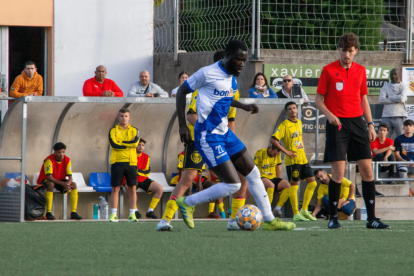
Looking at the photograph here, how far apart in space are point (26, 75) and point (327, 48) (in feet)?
22.3

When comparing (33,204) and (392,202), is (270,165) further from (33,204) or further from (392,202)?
(33,204)

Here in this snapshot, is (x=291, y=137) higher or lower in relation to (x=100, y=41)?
lower

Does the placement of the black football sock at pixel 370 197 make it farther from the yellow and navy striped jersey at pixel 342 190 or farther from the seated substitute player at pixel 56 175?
the seated substitute player at pixel 56 175

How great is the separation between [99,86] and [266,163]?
3311 mm

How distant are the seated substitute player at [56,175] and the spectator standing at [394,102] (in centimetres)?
661

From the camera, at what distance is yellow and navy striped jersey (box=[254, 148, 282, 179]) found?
1240 centimetres

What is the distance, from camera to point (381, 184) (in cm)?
Answer: 1402

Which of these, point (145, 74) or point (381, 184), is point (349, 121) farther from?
point (381, 184)

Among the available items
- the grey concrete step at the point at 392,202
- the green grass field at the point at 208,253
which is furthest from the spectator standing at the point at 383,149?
the green grass field at the point at 208,253

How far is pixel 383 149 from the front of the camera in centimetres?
1384

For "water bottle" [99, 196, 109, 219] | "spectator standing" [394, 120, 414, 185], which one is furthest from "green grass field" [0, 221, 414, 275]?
"spectator standing" [394, 120, 414, 185]

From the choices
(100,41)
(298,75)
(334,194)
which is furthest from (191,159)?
(100,41)

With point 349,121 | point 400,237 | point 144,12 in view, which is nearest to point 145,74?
point 144,12

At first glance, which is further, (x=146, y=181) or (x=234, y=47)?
(x=146, y=181)
